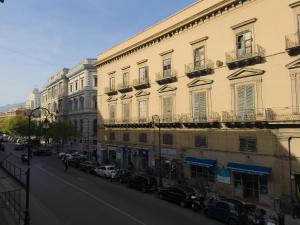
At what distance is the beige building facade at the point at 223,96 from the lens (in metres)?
26.5

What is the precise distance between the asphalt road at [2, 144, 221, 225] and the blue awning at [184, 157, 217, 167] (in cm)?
525

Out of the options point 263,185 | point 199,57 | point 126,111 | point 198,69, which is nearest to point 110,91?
point 126,111

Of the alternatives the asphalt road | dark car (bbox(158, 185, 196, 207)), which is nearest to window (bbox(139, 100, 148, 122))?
the asphalt road

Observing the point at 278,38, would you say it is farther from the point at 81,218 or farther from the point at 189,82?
the point at 81,218

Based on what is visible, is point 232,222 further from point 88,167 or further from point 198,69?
point 88,167

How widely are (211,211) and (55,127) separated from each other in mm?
53018

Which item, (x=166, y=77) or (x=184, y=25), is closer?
(x=184, y=25)

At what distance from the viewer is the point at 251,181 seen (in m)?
29.3

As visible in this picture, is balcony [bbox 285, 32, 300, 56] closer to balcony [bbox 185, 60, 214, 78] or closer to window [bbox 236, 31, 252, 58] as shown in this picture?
window [bbox 236, 31, 252, 58]

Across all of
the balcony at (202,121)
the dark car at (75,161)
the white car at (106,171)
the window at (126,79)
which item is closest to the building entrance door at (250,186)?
the balcony at (202,121)

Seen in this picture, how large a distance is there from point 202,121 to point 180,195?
858 cm

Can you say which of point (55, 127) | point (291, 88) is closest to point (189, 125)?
point (291, 88)

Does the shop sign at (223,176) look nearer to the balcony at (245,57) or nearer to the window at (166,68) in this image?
the balcony at (245,57)

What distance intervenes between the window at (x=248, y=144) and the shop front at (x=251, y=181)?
1.29 metres
